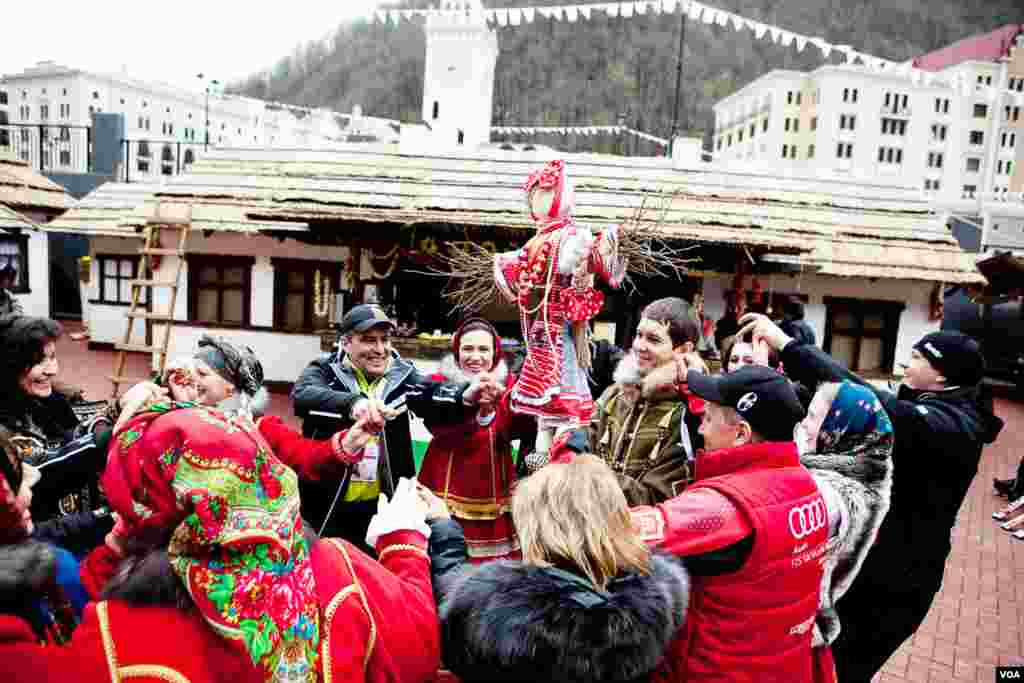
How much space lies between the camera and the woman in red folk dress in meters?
3.35

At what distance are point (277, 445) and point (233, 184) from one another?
35.9 ft

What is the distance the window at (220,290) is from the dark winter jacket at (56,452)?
9.95 metres

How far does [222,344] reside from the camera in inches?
113

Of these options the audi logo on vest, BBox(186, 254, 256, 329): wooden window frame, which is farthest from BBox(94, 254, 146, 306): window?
the audi logo on vest

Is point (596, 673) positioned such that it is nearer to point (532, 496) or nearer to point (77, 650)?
point (532, 496)

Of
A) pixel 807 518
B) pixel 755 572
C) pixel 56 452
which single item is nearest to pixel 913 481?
pixel 807 518

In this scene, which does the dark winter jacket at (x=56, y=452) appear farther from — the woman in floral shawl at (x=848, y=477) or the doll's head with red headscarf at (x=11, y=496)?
the woman in floral shawl at (x=848, y=477)

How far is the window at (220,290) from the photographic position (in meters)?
12.6

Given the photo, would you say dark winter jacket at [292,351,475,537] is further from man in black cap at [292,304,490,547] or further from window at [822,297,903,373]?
window at [822,297,903,373]

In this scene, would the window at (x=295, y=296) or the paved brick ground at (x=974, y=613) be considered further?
the window at (x=295, y=296)

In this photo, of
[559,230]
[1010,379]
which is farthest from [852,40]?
[559,230]

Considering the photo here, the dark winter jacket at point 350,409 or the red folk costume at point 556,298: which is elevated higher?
the red folk costume at point 556,298

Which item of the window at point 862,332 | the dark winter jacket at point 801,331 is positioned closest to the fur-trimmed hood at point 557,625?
the dark winter jacket at point 801,331

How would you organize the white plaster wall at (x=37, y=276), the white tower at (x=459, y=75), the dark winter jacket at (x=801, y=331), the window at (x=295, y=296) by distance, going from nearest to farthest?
1. the dark winter jacket at (x=801, y=331)
2. the window at (x=295, y=296)
3. the white plaster wall at (x=37, y=276)
4. the white tower at (x=459, y=75)
